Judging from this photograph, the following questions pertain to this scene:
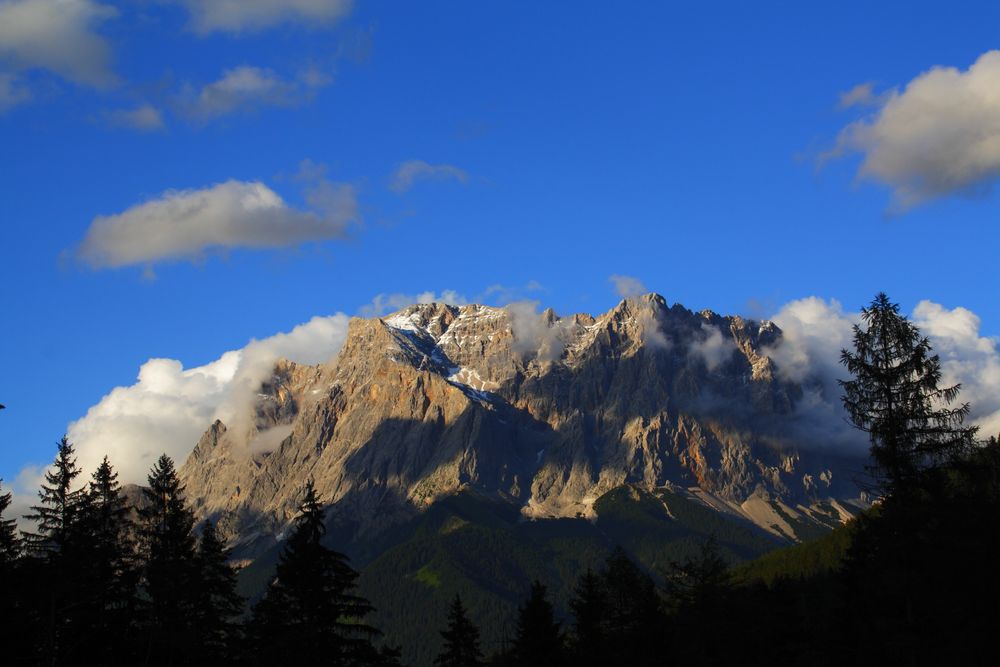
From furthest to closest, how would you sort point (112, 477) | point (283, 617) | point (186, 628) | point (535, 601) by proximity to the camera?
point (535, 601) → point (112, 477) → point (186, 628) → point (283, 617)

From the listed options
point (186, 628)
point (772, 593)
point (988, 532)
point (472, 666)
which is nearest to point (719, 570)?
point (772, 593)

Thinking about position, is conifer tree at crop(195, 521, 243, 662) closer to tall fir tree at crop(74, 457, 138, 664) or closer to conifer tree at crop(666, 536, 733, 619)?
tall fir tree at crop(74, 457, 138, 664)

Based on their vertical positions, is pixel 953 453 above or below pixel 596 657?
above

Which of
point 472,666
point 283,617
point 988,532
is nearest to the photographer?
point 988,532

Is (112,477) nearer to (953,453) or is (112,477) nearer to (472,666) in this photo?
(472,666)

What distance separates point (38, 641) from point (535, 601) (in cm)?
3358

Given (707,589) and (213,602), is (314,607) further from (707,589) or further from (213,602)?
(707,589)

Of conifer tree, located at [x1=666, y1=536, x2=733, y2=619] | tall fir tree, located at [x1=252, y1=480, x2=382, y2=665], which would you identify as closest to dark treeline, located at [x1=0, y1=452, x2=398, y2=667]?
tall fir tree, located at [x1=252, y1=480, x2=382, y2=665]

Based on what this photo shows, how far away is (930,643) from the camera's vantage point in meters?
47.1

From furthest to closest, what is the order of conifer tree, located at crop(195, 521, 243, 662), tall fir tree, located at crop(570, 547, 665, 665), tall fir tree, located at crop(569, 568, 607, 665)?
tall fir tree, located at crop(570, 547, 665, 665), tall fir tree, located at crop(569, 568, 607, 665), conifer tree, located at crop(195, 521, 243, 662)

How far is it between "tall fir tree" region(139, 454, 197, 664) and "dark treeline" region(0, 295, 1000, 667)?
0.33 ft

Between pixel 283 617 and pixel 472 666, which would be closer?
pixel 283 617

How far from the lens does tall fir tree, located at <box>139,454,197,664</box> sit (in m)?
59.3

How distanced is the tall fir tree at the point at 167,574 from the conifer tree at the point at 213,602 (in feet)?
2.07
